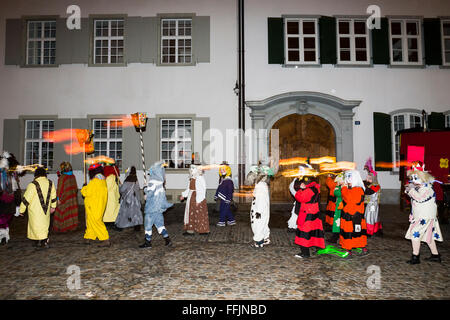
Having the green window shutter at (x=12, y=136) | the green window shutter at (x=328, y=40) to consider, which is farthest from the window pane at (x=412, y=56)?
the green window shutter at (x=12, y=136)

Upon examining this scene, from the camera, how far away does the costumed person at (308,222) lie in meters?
4.85

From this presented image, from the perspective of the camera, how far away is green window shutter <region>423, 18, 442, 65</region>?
38.4ft

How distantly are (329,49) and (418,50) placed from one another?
3757 millimetres

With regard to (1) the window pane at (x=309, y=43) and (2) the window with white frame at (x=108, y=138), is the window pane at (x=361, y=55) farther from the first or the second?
(2) the window with white frame at (x=108, y=138)

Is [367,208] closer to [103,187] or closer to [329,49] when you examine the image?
[103,187]

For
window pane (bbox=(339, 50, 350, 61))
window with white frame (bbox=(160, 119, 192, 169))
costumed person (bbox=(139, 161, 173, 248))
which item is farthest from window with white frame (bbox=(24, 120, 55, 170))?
window pane (bbox=(339, 50, 350, 61))

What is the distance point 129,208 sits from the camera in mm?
7109

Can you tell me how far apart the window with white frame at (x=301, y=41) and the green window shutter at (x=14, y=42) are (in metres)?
10.9

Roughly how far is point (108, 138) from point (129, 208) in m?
5.64

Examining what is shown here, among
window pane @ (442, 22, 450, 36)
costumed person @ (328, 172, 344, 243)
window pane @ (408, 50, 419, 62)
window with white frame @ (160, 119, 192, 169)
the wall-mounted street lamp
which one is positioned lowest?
costumed person @ (328, 172, 344, 243)

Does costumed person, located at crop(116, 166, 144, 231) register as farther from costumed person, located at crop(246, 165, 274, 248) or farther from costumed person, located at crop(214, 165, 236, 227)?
costumed person, located at crop(246, 165, 274, 248)

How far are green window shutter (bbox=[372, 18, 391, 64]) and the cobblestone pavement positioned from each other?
317 inches

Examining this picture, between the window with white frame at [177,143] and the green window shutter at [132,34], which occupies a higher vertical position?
the green window shutter at [132,34]

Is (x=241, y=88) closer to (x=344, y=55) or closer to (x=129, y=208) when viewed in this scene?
(x=344, y=55)
